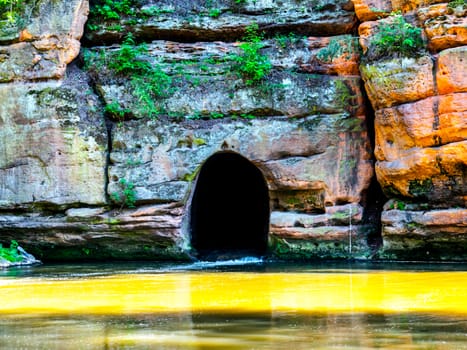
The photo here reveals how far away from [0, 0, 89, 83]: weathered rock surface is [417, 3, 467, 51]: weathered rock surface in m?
6.95

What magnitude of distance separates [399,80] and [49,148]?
22.3ft

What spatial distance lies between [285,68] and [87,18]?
167 inches

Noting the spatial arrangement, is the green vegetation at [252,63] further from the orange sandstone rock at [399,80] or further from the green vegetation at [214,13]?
the orange sandstone rock at [399,80]

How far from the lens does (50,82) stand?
14.7m

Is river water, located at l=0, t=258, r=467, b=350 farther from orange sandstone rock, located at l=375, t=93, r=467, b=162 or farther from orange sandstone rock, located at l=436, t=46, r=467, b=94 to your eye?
orange sandstone rock, located at l=436, t=46, r=467, b=94

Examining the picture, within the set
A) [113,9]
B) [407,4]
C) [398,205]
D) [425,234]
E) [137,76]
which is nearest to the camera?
[425,234]

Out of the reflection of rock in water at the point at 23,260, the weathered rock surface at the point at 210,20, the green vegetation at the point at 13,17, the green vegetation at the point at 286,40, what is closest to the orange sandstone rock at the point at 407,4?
the weathered rock surface at the point at 210,20

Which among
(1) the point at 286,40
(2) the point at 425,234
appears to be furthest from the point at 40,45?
(2) the point at 425,234

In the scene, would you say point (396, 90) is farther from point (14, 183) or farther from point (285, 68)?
point (14, 183)

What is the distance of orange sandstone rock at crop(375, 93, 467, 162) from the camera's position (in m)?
12.9

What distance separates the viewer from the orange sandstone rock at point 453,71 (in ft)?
42.1

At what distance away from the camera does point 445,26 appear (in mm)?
13016

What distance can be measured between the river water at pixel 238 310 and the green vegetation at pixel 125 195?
308 centimetres

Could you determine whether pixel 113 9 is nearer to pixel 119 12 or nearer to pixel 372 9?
pixel 119 12
